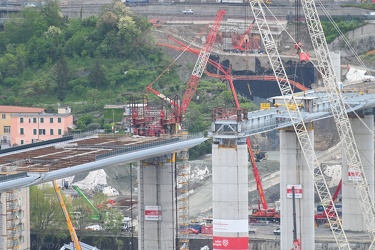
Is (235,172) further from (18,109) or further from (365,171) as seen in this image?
(18,109)

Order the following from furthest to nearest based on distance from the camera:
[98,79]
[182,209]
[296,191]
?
1. [98,79]
2. [296,191]
3. [182,209]

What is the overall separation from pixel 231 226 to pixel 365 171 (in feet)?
91.5

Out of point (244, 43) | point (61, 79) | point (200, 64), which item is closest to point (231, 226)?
point (200, 64)

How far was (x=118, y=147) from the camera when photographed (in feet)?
355

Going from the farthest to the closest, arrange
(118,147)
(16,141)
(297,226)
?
(16,141) < (297,226) < (118,147)

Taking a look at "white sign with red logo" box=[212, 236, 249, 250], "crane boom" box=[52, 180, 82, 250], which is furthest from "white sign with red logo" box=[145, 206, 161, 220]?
"white sign with red logo" box=[212, 236, 249, 250]

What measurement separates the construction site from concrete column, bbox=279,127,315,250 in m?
0.06

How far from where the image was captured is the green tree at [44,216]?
125 m

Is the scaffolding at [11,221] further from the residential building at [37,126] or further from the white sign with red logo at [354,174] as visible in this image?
the residential building at [37,126]

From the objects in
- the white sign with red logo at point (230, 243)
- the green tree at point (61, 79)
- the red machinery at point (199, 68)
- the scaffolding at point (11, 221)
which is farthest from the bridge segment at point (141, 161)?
the green tree at point (61, 79)

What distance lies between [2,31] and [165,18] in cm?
1578

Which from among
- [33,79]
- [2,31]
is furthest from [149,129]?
[2,31]

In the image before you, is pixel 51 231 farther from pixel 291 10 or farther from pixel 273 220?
pixel 291 10

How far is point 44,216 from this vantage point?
413 ft
